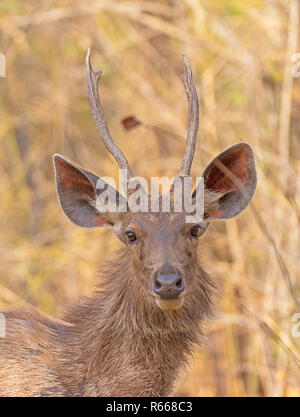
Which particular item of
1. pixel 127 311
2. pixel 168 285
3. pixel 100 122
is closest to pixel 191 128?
pixel 100 122

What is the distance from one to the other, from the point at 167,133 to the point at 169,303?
→ 394 centimetres

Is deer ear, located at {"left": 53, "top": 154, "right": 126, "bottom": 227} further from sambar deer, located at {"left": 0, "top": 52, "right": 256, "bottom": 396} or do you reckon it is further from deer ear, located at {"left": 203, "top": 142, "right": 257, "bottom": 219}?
deer ear, located at {"left": 203, "top": 142, "right": 257, "bottom": 219}

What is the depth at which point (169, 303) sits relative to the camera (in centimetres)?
504

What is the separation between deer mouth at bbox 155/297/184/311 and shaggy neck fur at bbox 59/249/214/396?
255 millimetres

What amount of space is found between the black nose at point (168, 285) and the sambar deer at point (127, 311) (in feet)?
0.65

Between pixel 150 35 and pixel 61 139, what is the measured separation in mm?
1781

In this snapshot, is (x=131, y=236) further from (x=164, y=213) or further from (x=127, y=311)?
(x=127, y=311)

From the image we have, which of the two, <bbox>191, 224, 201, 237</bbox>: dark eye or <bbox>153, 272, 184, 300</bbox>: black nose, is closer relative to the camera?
<bbox>153, 272, 184, 300</bbox>: black nose

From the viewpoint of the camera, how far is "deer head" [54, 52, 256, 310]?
509 cm

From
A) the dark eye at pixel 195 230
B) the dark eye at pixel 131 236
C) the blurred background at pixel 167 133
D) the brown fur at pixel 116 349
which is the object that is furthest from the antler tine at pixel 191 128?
the blurred background at pixel 167 133

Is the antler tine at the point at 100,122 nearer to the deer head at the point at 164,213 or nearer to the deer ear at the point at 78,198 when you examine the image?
the deer head at the point at 164,213

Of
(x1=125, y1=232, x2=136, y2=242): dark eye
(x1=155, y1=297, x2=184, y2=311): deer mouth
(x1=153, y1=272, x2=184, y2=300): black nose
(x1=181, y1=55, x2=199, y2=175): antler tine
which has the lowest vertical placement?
(x1=155, y1=297, x2=184, y2=311): deer mouth

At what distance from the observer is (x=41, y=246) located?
10.3 metres

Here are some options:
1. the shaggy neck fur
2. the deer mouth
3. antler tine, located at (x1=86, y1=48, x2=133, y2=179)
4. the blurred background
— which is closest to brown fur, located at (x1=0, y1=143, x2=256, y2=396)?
the shaggy neck fur
